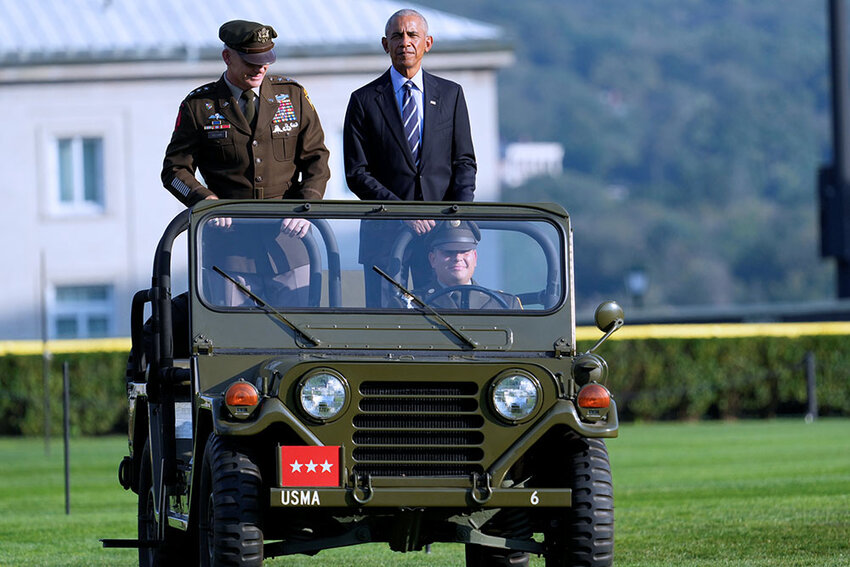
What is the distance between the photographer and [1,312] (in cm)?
4406

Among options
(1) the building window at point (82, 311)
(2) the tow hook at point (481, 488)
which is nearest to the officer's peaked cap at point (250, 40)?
(2) the tow hook at point (481, 488)

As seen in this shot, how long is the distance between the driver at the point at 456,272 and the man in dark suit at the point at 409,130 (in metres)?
1.02

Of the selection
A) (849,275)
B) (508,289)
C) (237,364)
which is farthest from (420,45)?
(849,275)

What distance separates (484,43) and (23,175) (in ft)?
37.8

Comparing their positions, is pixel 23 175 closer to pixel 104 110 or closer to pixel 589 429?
pixel 104 110

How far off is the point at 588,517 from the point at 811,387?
26.3m

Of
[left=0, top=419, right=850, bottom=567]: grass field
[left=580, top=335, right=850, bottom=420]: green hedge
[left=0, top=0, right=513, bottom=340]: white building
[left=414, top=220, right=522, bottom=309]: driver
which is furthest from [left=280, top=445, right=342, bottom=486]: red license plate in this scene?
[left=0, top=0, right=513, bottom=340]: white building

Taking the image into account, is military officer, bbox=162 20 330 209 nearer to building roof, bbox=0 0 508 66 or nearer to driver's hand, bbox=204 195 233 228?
driver's hand, bbox=204 195 233 228

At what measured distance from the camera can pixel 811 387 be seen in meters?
33.6

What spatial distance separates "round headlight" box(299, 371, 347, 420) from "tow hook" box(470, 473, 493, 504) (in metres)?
0.67

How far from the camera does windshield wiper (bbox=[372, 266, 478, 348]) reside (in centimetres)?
882

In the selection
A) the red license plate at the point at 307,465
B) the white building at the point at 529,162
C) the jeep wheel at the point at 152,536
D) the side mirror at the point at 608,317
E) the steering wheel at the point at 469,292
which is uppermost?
the white building at the point at 529,162

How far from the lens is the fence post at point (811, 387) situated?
3338cm

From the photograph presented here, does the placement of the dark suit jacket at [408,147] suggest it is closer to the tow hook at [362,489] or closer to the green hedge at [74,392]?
the tow hook at [362,489]
